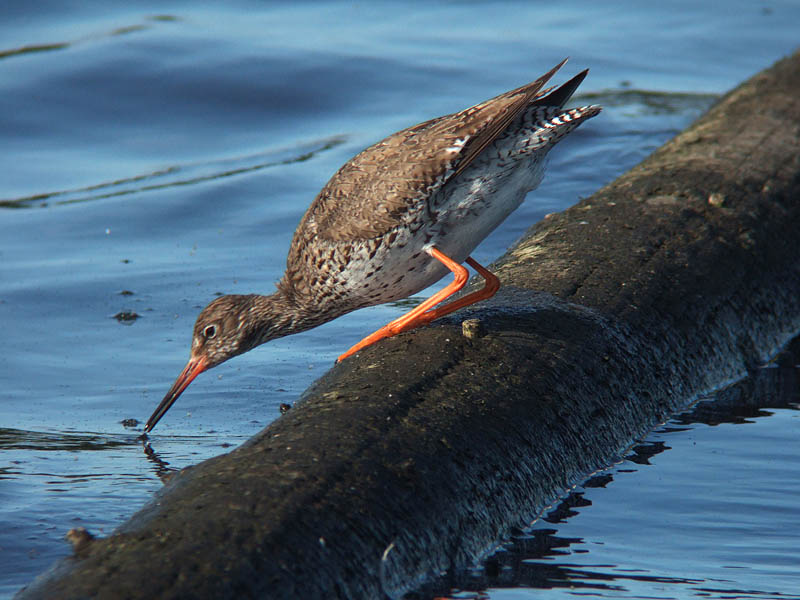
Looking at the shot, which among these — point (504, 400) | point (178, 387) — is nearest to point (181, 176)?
point (178, 387)

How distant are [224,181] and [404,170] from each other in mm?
5079

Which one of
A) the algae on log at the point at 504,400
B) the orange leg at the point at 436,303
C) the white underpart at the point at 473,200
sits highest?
the white underpart at the point at 473,200

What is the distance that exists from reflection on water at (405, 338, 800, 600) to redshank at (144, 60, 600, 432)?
1181mm

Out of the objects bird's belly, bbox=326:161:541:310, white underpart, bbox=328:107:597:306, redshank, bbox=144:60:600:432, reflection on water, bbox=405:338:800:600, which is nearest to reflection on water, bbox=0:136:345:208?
redshank, bbox=144:60:600:432

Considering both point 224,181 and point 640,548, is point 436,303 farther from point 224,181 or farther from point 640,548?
point 224,181

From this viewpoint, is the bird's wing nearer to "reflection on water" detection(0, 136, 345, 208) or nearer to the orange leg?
the orange leg

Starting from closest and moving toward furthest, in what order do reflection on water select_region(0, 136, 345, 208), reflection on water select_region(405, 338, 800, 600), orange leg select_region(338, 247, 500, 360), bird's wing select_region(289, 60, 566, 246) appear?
reflection on water select_region(405, 338, 800, 600) < orange leg select_region(338, 247, 500, 360) < bird's wing select_region(289, 60, 566, 246) < reflection on water select_region(0, 136, 345, 208)

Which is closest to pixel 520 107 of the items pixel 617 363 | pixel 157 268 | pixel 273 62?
pixel 617 363

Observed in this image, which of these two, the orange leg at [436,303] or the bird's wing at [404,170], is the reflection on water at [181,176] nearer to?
the bird's wing at [404,170]

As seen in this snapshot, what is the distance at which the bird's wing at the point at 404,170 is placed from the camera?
5664 millimetres

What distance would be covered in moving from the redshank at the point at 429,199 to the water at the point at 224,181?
0.76 metres

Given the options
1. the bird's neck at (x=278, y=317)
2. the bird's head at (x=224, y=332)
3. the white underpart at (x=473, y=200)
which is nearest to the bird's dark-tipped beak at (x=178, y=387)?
the bird's head at (x=224, y=332)

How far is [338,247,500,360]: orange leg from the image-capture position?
5238 millimetres

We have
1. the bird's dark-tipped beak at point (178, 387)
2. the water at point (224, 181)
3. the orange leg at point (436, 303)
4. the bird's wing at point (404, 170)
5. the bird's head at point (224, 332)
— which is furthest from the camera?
the bird's head at point (224, 332)
